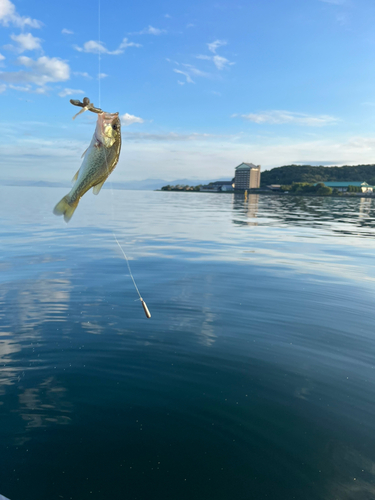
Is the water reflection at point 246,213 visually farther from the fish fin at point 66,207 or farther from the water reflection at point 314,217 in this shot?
the fish fin at point 66,207

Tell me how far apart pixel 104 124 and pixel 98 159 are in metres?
0.40

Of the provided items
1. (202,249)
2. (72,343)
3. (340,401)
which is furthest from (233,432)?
(202,249)

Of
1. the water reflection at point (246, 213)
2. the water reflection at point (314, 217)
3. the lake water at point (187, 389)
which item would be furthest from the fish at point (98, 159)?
the water reflection at point (246, 213)

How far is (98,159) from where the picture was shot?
13.7 feet

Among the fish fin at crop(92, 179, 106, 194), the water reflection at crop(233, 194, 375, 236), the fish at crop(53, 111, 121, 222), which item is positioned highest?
the fish at crop(53, 111, 121, 222)

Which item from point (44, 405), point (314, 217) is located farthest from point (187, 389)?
point (314, 217)

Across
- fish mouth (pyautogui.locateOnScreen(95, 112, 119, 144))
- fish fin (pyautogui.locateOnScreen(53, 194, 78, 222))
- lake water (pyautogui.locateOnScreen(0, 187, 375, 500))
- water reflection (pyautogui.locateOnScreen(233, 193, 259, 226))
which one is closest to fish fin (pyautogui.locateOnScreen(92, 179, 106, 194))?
fish fin (pyautogui.locateOnScreen(53, 194, 78, 222))

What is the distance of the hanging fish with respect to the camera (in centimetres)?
400

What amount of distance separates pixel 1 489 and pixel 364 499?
14.9ft

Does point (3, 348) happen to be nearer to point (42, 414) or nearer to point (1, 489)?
point (42, 414)

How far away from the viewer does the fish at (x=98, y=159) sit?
4.00 metres

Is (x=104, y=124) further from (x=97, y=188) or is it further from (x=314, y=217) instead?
(x=314, y=217)

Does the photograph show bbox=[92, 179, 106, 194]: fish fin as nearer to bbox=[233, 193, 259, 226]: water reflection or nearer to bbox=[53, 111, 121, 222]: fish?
bbox=[53, 111, 121, 222]: fish

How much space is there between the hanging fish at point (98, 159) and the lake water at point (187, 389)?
3.42 meters
